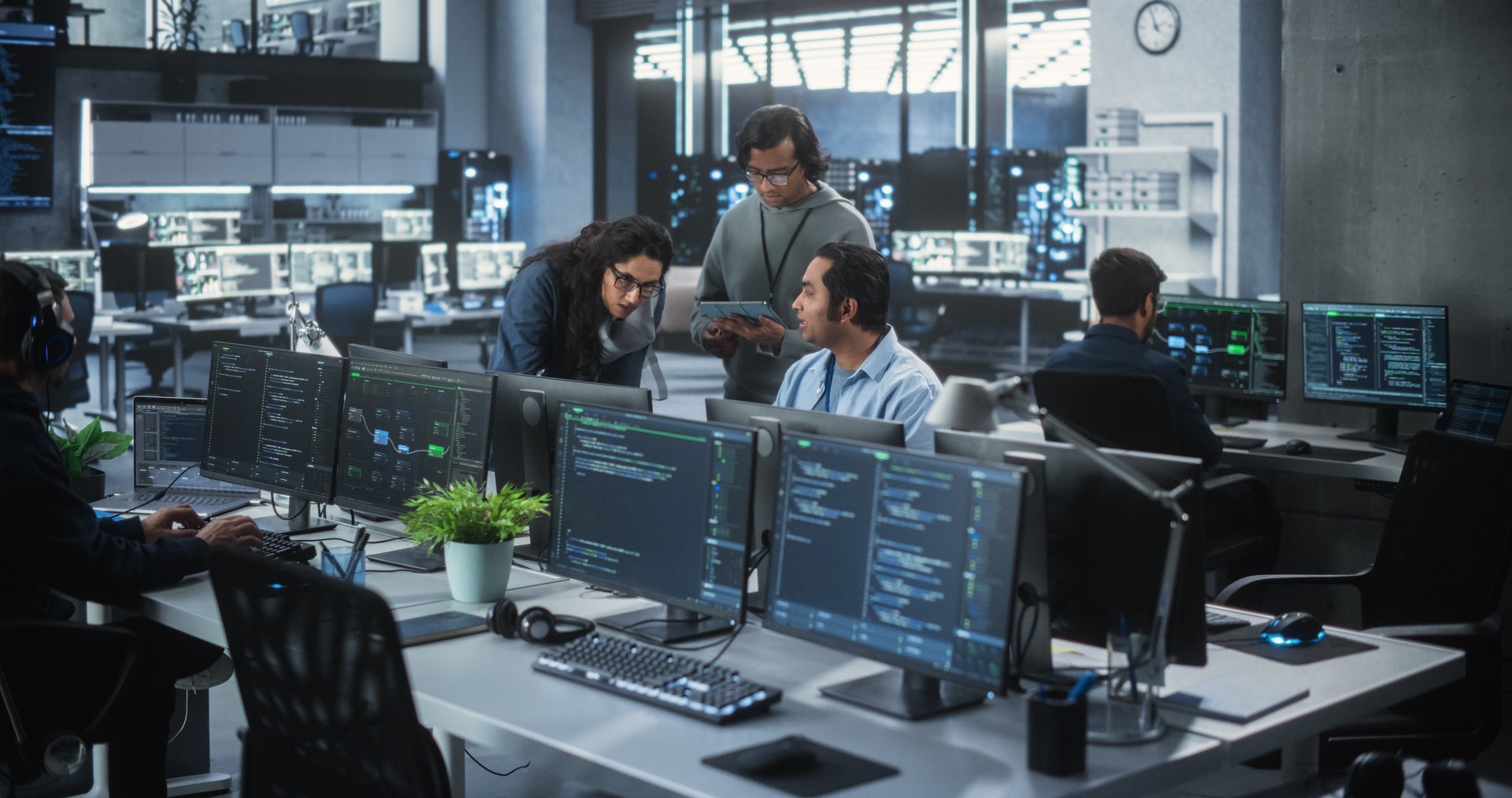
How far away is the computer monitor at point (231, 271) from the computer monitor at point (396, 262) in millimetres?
707

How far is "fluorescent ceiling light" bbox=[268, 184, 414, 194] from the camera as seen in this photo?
453 inches

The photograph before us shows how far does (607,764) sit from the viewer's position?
183 cm

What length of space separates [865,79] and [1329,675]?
9663 mm

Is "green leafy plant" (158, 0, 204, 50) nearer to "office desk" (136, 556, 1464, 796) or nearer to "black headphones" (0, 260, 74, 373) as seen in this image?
"black headphones" (0, 260, 74, 373)

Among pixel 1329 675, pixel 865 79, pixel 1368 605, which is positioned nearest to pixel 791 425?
pixel 1329 675

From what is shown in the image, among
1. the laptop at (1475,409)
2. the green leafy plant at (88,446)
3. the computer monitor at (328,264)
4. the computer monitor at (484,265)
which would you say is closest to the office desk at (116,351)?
the computer monitor at (328,264)

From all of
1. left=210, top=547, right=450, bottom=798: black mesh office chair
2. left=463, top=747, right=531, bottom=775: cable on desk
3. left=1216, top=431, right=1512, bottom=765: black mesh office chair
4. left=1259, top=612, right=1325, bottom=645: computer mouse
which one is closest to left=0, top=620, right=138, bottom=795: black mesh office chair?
left=210, top=547, right=450, bottom=798: black mesh office chair

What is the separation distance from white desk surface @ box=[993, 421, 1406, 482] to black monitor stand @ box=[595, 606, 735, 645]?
1.68 meters

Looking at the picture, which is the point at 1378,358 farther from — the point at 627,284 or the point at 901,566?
the point at 901,566

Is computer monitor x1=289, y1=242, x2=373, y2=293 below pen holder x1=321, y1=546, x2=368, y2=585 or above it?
above

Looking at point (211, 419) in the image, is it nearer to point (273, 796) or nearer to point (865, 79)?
point (273, 796)

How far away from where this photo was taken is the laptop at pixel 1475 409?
418 cm

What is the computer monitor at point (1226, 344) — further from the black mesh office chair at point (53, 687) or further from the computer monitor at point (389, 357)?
the black mesh office chair at point (53, 687)

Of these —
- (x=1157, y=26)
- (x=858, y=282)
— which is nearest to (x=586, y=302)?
(x=858, y=282)
